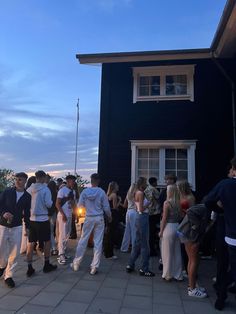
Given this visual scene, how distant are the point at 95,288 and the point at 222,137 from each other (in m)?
6.85

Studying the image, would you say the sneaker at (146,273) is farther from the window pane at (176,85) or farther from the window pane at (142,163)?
the window pane at (176,85)

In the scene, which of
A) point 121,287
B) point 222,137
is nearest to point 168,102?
point 222,137

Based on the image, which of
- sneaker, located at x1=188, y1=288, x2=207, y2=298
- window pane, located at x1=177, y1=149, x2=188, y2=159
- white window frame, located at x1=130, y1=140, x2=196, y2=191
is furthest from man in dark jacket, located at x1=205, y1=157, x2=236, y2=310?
window pane, located at x1=177, y1=149, x2=188, y2=159

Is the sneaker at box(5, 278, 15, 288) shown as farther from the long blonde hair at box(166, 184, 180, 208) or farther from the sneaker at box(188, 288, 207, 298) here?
the long blonde hair at box(166, 184, 180, 208)

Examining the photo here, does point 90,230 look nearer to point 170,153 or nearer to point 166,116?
point 170,153

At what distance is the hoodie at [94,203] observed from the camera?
7.26 m

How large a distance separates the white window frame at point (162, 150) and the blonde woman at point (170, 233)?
4.54 m

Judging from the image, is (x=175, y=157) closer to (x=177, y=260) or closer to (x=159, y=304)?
(x=177, y=260)

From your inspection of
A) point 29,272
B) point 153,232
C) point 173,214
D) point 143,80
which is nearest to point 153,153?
point 143,80

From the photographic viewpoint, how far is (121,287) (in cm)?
634

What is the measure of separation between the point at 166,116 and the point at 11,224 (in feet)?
22.3

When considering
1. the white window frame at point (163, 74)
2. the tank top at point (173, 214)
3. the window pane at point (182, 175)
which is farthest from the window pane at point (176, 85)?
the tank top at point (173, 214)

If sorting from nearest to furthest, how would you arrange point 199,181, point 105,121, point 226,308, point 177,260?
point 226,308 < point 177,260 < point 199,181 < point 105,121

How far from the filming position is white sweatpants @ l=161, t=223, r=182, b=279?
6.77 m
